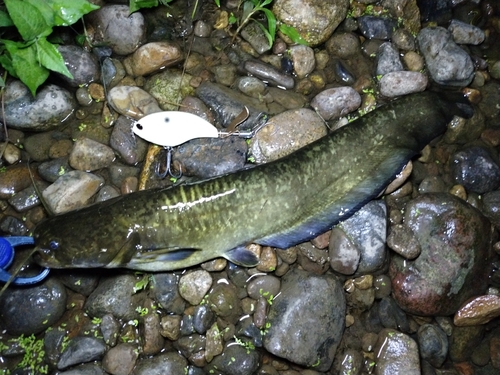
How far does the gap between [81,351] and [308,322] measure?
1.65 m

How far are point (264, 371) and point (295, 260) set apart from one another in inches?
33.6

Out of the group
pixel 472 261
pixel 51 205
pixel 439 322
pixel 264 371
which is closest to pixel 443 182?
pixel 472 261

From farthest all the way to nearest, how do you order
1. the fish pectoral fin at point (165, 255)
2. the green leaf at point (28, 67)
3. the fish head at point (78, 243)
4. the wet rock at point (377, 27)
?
the wet rock at point (377, 27), the green leaf at point (28, 67), the fish pectoral fin at point (165, 255), the fish head at point (78, 243)

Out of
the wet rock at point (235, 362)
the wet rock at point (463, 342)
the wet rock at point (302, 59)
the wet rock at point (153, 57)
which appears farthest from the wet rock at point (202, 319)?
the wet rock at point (302, 59)

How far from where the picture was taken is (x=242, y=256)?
3715 mm

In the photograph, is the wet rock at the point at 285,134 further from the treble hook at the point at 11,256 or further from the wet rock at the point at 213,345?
the treble hook at the point at 11,256

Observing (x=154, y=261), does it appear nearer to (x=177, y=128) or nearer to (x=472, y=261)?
(x=177, y=128)

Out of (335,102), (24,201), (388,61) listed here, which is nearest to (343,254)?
(335,102)

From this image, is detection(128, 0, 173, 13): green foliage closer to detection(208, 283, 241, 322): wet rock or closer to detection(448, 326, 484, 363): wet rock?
detection(208, 283, 241, 322): wet rock

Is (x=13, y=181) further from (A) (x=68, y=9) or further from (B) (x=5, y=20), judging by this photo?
(A) (x=68, y=9)

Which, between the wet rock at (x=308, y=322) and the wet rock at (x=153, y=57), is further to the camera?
the wet rock at (x=153, y=57)

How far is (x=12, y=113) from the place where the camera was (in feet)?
13.3

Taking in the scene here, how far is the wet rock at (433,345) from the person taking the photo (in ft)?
12.6

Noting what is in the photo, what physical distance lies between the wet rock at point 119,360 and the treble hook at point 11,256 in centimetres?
74
